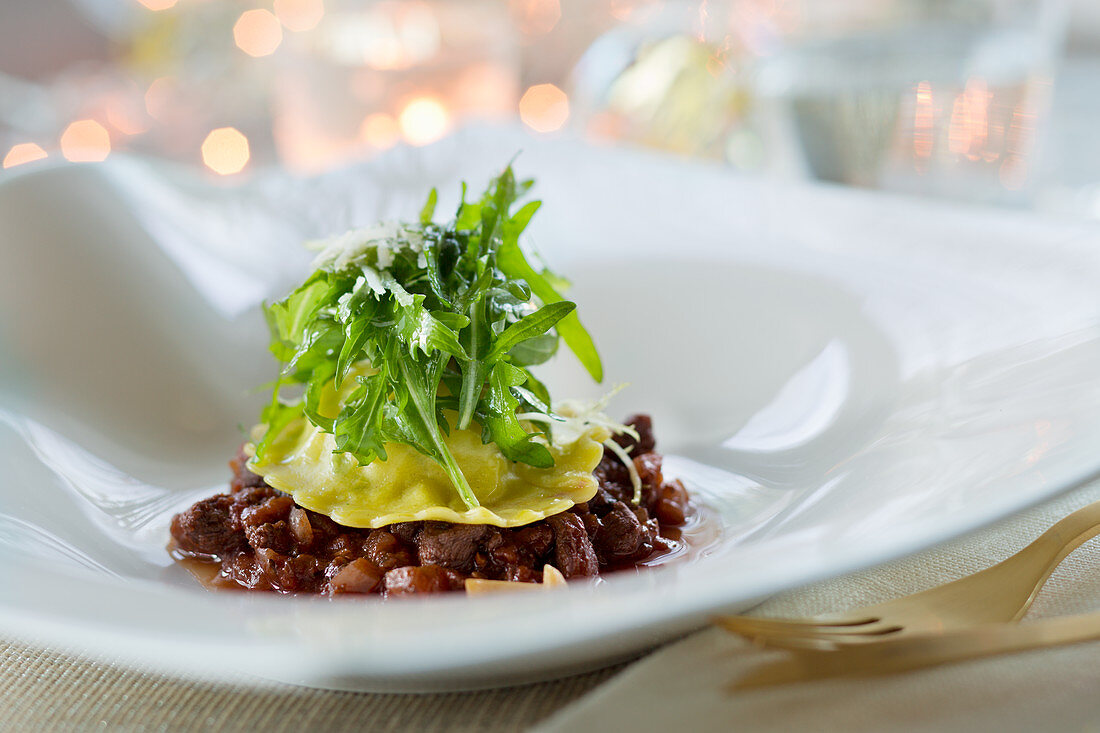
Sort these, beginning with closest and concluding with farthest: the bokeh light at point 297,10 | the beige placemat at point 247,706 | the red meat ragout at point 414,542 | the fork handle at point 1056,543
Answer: the beige placemat at point 247,706, the fork handle at point 1056,543, the red meat ragout at point 414,542, the bokeh light at point 297,10

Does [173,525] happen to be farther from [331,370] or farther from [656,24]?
[656,24]

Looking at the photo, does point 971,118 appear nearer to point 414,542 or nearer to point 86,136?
point 414,542

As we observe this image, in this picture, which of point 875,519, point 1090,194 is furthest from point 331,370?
point 1090,194

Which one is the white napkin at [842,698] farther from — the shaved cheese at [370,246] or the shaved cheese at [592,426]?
the shaved cheese at [370,246]

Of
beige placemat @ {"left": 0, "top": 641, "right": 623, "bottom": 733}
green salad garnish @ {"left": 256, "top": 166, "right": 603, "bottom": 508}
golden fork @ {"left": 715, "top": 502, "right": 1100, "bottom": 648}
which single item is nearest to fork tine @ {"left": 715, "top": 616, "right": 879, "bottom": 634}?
golden fork @ {"left": 715, "top": 502, "right": 1100, "bottom": 648}

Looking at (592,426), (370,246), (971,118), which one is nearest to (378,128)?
(971,118)

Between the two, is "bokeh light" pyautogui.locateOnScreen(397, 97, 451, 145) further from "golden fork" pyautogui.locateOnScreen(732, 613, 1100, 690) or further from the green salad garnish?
"golden fork" pyautogui.locateOnScreen(732, 613, 1100, 690)

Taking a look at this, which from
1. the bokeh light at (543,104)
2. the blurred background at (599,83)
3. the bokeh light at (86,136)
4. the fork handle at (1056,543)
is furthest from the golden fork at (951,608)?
the bokeh light at (86,136)
